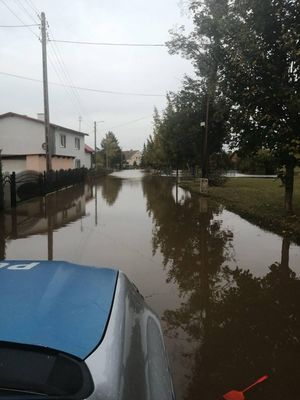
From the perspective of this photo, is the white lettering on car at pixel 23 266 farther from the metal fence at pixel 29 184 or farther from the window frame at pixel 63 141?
the window frame at pixel 63 141

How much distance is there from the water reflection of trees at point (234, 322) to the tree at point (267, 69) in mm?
3647

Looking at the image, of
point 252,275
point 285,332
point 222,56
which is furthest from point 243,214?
point 285,332

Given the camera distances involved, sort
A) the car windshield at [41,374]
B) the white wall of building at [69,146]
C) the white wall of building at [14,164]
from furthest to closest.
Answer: the white wall of building at [69,146]
the white wall of building at [14,164]
the car windshield at [41,374]

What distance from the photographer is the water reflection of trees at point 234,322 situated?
11.2 ft

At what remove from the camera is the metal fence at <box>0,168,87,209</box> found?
50.4 ft

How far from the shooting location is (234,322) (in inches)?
182

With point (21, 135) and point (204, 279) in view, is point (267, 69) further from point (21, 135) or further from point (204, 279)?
point (21, 135)

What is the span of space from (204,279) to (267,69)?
6650 mm

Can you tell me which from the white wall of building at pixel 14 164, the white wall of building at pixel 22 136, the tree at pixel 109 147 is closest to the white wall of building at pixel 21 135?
the white wall of building at pixel 22 136

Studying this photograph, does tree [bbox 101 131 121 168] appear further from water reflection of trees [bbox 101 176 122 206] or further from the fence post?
the fence post

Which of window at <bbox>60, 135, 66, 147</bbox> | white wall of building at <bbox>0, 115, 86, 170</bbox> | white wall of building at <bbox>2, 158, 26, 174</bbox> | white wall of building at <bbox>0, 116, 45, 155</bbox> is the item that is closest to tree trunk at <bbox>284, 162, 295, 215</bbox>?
white wall of building at <bbox>2, 158, 26, 174</bbox>

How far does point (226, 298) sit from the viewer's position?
17.8 ft

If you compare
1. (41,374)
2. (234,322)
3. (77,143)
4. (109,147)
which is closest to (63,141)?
(77,143)

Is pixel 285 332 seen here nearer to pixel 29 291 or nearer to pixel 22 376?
pixel 29 291
